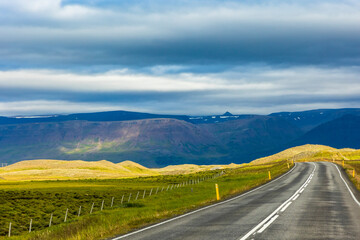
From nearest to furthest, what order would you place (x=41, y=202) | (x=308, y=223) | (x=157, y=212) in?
1. (x=308, y=223)
2. (x=157, y=212)
3. (x=41, y=202)

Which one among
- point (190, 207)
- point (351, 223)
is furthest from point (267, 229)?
point (190, 207)

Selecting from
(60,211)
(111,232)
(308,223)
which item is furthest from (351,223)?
(60,211)

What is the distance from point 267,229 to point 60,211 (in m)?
42.4

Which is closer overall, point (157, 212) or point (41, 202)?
point (157, 212)

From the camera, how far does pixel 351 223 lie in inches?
778

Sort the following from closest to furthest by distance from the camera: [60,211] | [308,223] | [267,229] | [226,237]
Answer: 1. [226,237]
2. [267,229]
3. [308,223]
4. [60,211]

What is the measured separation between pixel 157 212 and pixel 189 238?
1061 centimetres

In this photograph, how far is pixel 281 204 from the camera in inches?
1094

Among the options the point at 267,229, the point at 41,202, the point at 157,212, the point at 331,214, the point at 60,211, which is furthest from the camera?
the point at 41,202

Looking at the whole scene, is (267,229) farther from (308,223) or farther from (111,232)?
(111,232)

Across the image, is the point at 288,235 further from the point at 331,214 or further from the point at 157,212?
the point at 157,212

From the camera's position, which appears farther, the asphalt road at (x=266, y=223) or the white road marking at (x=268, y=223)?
the white road marking at (x=268, y=223)

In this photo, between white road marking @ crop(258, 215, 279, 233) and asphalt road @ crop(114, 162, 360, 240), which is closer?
asphalt road @ crop(114, 162, 360, 240)

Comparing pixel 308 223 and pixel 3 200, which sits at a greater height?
pixel 308 223
